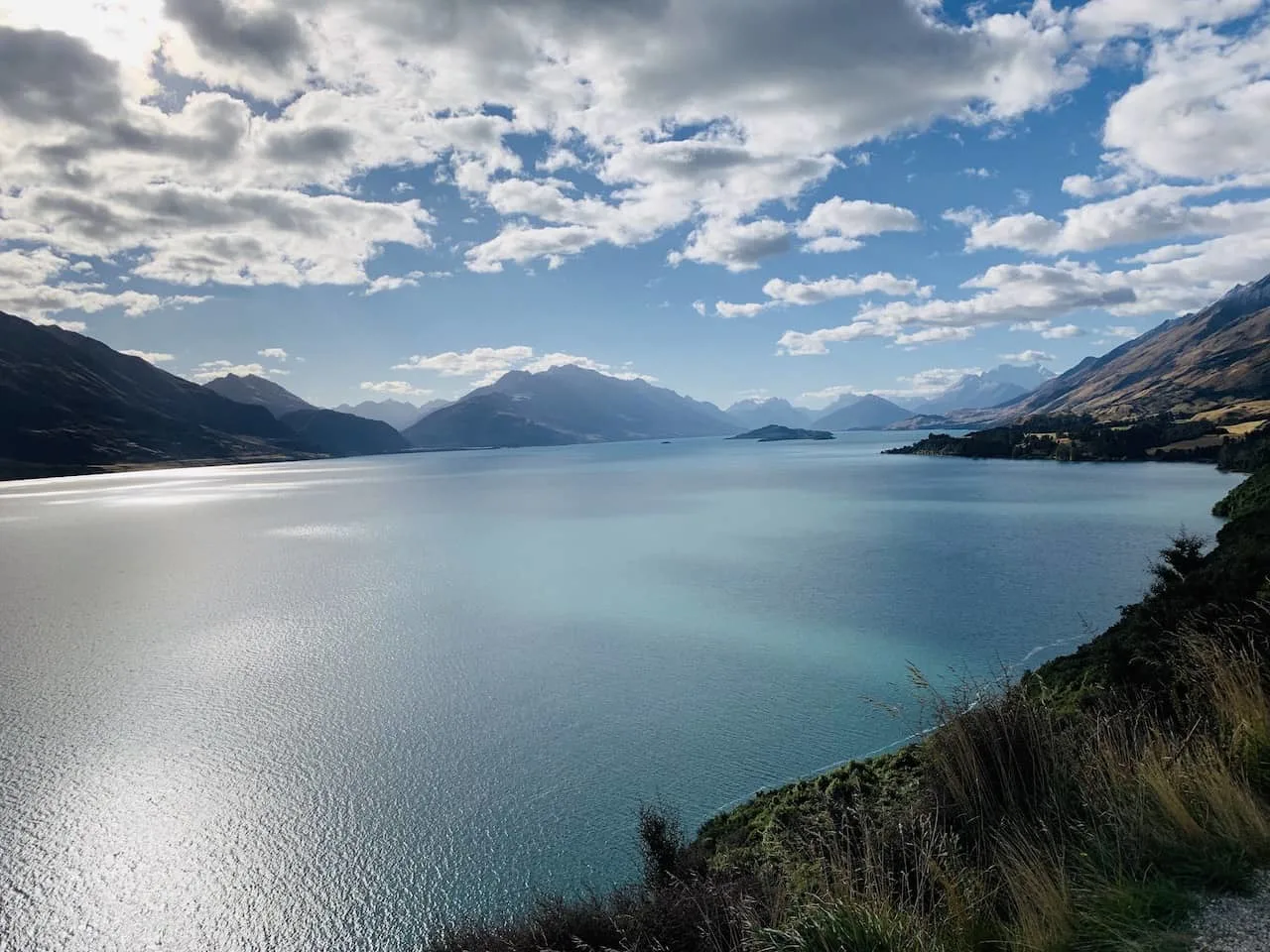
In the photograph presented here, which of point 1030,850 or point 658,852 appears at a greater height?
point 1030,850

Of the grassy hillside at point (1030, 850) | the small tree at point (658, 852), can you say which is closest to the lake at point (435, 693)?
the small tree at point (658, 852)

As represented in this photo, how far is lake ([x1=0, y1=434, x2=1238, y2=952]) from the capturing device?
16875mm

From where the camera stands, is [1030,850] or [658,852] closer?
[1030,850]

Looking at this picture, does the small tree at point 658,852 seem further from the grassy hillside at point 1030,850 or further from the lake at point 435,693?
the lake at point 435,693

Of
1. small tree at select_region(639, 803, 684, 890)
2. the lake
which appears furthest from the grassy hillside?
the lake

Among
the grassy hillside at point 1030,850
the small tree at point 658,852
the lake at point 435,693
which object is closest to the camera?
the grassy hillside at point 1030,850

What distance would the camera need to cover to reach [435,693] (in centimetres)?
2900

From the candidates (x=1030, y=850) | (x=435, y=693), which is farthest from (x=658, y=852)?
(x=435, y=693)

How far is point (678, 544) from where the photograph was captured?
212ft

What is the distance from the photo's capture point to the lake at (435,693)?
16875 millimetres

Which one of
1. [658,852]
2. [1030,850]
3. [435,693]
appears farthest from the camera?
[435,693]

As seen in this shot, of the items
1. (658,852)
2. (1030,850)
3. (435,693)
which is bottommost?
(435,693)

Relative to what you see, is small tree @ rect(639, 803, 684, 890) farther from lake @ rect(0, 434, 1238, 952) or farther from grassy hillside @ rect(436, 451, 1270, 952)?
lake @ rect(0, 434, 1238, 952)

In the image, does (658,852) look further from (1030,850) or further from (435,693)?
(435,693)
